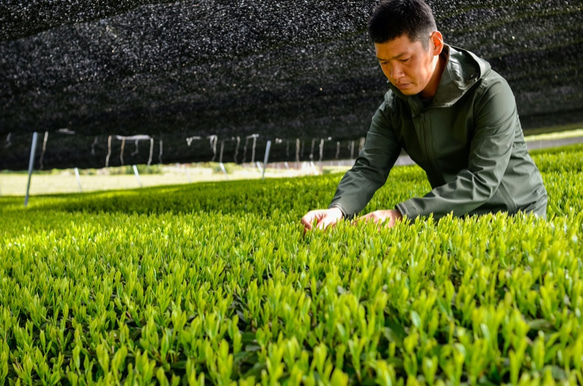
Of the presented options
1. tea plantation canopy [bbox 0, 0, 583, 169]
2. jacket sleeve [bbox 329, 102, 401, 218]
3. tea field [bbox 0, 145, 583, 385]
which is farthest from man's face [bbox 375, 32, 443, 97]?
tea plantation canopy [bbox 0, 0, 583, 169]

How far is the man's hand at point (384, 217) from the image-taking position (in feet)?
6.90

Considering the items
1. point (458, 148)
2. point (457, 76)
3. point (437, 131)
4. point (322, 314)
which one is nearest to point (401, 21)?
point (457, 76)

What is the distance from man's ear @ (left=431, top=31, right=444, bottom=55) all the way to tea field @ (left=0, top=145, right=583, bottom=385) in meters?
0.83

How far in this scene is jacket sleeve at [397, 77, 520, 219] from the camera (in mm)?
2098

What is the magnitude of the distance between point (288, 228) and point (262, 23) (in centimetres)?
395

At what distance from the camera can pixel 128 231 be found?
2.87 m

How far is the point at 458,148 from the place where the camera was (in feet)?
8.15

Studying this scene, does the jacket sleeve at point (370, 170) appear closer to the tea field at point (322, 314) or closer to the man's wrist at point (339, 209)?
the man's wrist at point (339, 209)

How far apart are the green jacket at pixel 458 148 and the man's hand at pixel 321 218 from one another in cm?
10

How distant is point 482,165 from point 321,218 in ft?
2.69

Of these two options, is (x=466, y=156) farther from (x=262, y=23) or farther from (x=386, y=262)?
(x=262, y=23)

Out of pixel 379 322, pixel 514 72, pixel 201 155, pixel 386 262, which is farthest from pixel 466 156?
pixel 201 155

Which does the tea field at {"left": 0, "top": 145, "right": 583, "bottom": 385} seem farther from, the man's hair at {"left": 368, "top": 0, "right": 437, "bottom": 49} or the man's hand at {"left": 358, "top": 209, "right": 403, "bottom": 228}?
the man's hair at {"left": 368, "top": 0, "right": 437, "bottom": 49}

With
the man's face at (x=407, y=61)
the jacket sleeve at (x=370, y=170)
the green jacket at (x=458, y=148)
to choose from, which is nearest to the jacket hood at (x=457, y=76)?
the green jacket at (x=458, y=148)
